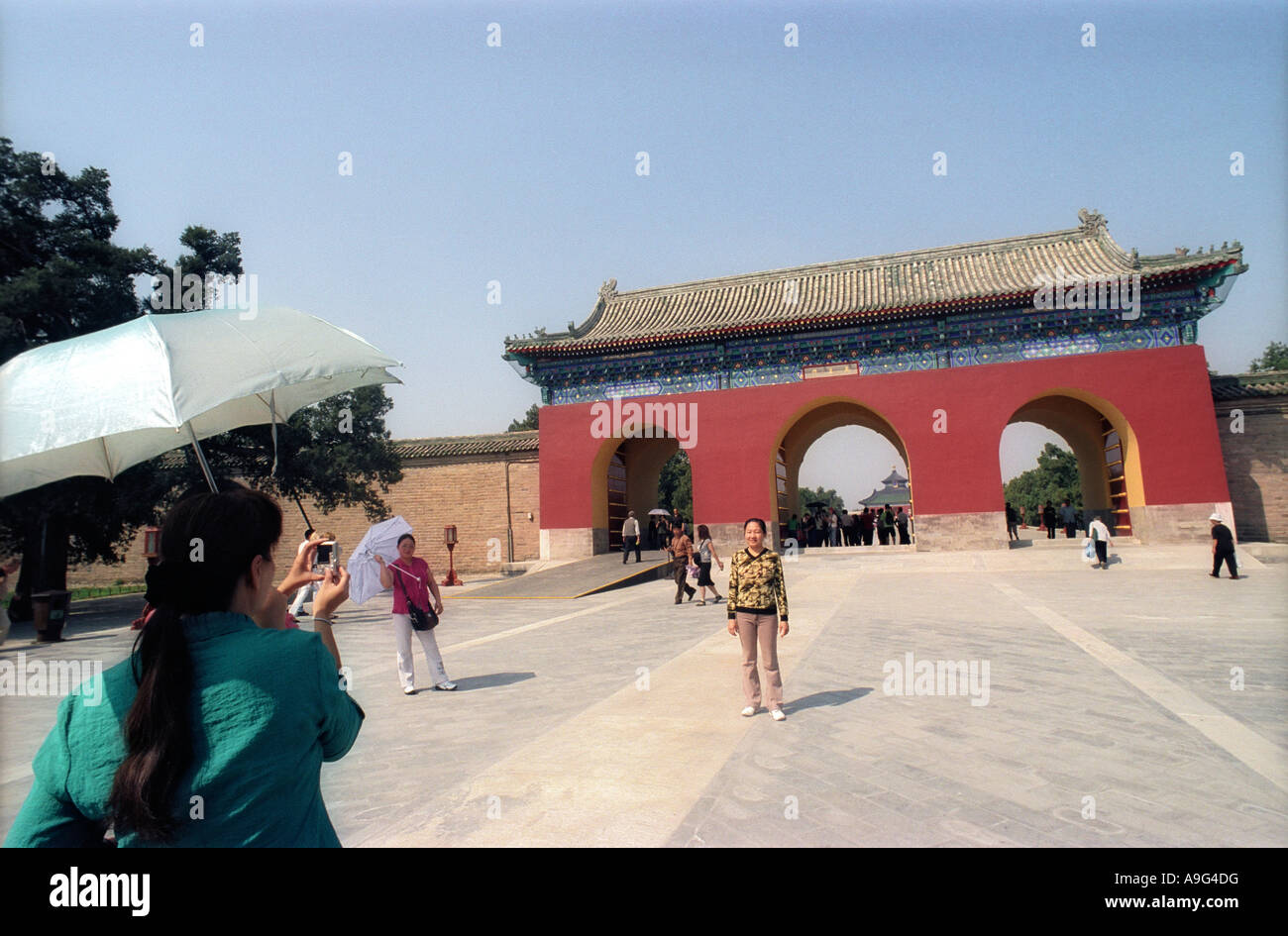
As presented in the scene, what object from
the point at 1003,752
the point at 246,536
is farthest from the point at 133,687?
the point at 1003,752

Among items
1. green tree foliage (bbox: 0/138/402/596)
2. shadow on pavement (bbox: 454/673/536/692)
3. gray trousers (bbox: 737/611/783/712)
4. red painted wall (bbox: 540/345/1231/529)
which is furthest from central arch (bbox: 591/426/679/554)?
gray trousers (bbox: 737/611/783/712)

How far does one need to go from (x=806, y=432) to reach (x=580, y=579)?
9565 millimetres

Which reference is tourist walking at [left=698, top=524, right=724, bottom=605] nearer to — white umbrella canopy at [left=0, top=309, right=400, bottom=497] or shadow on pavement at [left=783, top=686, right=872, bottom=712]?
shadow on pavement at [left=783, top=686, right=872, bottom=712]

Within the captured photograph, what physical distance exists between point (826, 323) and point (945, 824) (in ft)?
53.5

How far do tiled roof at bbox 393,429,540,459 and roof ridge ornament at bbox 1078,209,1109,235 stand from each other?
1561cm

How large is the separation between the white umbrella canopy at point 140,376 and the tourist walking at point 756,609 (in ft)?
9.82

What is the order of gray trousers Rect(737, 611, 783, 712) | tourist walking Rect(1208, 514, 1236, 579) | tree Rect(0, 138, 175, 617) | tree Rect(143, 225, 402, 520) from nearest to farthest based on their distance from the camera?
gray trousers Rect(737, 611, 783, 712) → tourist walking Rect(1208, 514, 1236, 579) → tree Rect(0, 138, 175, 617) → tree Rect(143, 225, 402, 520)

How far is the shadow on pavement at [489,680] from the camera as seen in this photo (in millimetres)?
6305

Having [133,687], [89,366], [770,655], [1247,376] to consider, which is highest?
[1247,376]

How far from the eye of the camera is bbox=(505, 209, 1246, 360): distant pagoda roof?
55.5ft

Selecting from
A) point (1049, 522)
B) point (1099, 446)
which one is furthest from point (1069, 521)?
point (1099, 446)

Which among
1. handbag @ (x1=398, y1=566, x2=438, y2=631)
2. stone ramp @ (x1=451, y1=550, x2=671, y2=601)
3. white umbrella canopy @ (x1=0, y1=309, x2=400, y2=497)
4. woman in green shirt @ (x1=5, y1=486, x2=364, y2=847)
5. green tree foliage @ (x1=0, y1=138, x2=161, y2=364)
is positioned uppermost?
green tree foliage @ (x1=0, y1=138, x2=161, y2=364)
